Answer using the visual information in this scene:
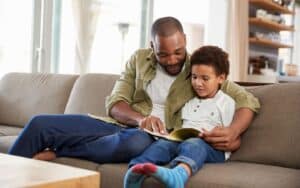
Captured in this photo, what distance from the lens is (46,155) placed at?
7.29ft

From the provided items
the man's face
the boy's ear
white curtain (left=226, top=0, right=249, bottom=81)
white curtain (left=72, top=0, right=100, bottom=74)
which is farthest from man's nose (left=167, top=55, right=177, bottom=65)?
white curtain (left=226, top=0, right=249, bottom=81)

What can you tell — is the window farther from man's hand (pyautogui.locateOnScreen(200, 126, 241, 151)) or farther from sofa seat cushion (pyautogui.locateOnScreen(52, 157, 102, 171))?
man's hand (pyautogui.locateOnScreen(200, 126, 241, 151))

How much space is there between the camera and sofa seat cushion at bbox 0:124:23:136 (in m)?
2.97

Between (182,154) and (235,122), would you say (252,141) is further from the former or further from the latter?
(182,154)

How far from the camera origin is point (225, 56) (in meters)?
2.25

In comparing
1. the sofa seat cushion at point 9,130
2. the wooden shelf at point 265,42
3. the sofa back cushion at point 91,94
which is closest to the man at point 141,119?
the sofa back cushion at point 91,94

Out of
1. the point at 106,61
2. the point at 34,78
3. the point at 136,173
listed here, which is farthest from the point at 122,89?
the point at 106,61

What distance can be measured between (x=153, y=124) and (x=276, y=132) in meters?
0.54

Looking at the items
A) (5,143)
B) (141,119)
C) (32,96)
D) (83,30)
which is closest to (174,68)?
(141,119)

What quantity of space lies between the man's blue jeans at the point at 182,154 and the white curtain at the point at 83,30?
2.82 metres

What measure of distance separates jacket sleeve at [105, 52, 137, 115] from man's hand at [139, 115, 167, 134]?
247mm

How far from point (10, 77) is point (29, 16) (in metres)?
0.99

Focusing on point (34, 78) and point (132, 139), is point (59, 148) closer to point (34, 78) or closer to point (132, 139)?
point (132, 139)

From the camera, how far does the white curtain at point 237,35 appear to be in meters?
5.80
